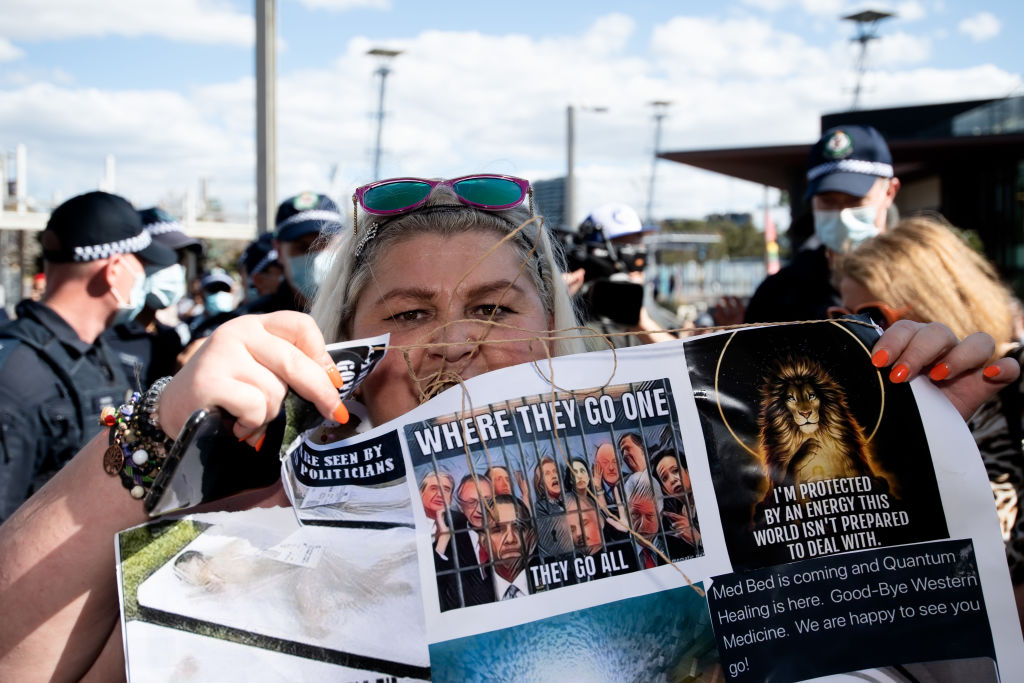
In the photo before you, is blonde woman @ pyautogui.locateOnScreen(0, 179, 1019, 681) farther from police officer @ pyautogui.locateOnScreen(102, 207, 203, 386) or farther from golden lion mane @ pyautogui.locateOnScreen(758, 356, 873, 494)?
police officer @ pyautogui.locateOnScreen(102, 207, 203, 386)

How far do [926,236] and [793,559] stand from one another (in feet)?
6.17

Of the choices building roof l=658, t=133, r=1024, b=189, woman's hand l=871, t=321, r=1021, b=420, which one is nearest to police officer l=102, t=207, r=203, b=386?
woman's hand l=871, t=321, r=1021, b=420

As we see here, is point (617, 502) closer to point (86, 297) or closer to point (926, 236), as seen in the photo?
point (926, 236)

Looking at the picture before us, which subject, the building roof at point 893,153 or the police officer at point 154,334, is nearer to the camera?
the police officer at point 154,334

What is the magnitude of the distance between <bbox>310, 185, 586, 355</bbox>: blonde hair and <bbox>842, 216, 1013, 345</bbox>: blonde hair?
4.26 ft

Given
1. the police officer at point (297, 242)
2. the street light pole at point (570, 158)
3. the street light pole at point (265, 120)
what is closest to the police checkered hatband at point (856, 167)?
the police officer at point (297, 242)

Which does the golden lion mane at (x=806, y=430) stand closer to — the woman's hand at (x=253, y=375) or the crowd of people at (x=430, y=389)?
the crowd of people at (x=430, y=389)

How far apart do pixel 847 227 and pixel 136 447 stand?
3.45 meters

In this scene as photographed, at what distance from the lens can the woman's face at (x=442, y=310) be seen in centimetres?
147

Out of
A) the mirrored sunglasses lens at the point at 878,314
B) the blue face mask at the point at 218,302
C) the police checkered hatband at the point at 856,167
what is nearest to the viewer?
Result: the mirrored sunglasses lens at the point at 878,314

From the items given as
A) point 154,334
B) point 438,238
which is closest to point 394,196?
point 438,238

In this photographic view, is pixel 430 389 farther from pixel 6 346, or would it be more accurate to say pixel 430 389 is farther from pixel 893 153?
pixel 893 153

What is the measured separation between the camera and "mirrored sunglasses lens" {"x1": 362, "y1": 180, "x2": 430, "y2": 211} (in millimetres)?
1768

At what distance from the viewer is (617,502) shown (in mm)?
1230
